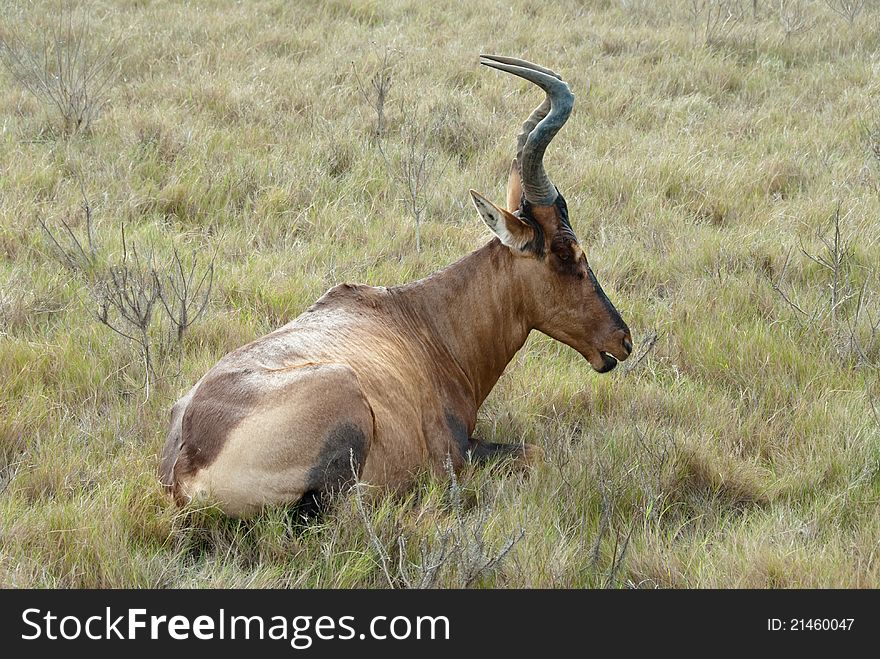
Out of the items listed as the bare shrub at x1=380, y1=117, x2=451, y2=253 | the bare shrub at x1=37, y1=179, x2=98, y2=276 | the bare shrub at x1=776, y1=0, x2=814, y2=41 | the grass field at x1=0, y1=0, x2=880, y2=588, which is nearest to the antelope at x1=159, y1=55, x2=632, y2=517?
the grass field at x1=0, y1=0, x2=880, y2=588

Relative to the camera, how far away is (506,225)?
5148 mm

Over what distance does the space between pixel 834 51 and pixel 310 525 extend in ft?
35.6

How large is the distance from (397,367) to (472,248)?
2.69 metres

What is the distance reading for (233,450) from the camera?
→ 13.6 ft

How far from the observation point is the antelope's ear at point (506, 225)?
502 cm

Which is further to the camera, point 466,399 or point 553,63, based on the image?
point 553,63

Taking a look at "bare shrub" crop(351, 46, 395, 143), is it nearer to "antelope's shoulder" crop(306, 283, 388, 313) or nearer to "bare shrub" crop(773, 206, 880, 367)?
"antelope's shoulder" crop(306, 283, 388, 313)

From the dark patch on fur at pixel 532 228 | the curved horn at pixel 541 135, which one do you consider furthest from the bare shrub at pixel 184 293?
the curved horn at pixel 541 135

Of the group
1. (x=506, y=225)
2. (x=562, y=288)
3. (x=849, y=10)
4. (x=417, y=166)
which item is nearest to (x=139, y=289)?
(x=506, y=225)

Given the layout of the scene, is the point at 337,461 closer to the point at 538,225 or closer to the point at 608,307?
the point at 538,225

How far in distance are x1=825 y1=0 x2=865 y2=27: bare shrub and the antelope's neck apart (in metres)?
10.1

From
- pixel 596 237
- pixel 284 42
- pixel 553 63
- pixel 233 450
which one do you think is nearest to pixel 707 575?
pixel 233 450

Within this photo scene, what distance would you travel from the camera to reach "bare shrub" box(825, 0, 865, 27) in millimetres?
13495

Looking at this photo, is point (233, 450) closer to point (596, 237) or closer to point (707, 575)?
point (707, 575)
